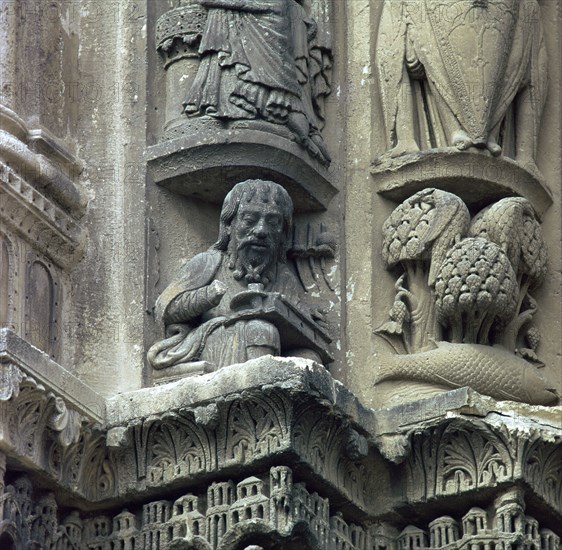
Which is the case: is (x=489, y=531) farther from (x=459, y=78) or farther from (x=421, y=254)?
(x=459, y=78)

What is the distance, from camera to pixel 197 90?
47.7 feet

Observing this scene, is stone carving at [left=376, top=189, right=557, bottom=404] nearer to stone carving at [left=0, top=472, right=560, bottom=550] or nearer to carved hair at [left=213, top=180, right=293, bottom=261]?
carved hair at [left=213, top=180, right=293, bottom=261]

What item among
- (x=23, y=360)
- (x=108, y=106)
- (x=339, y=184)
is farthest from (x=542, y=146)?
(x=23, y=360)

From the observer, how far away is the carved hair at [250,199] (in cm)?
1419

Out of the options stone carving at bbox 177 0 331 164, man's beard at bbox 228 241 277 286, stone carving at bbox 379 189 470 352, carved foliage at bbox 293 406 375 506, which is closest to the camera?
carved foliage at bbox 293 406 375 506

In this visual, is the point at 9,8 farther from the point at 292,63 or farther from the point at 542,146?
the point at 542,146

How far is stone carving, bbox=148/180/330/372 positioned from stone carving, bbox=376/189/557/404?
42cm

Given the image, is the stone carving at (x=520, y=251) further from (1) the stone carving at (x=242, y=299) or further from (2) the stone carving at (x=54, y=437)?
(2) the stone carving at (x=54, y=437)

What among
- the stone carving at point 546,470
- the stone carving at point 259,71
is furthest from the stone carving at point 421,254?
the stone carving at point 546,470

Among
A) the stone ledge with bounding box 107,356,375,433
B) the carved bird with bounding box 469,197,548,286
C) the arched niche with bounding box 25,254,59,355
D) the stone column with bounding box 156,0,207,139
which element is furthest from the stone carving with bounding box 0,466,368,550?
the stone column with bounding box 156,0,207,139

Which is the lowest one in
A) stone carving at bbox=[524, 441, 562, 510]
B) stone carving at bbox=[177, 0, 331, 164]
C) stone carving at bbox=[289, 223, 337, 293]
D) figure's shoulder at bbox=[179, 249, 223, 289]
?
stone carving at bbox=[524, 441, 562, 510]

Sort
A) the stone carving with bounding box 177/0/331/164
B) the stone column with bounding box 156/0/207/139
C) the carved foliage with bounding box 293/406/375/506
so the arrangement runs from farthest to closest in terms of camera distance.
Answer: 1. the stone column with bounding box 156/0/207/139
2. the stone carving with bounding box 177/0/331/164
3. the carved foliage with bounding box 293/406/375/506

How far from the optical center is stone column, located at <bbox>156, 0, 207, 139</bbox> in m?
14.6

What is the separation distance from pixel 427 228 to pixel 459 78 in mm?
756
